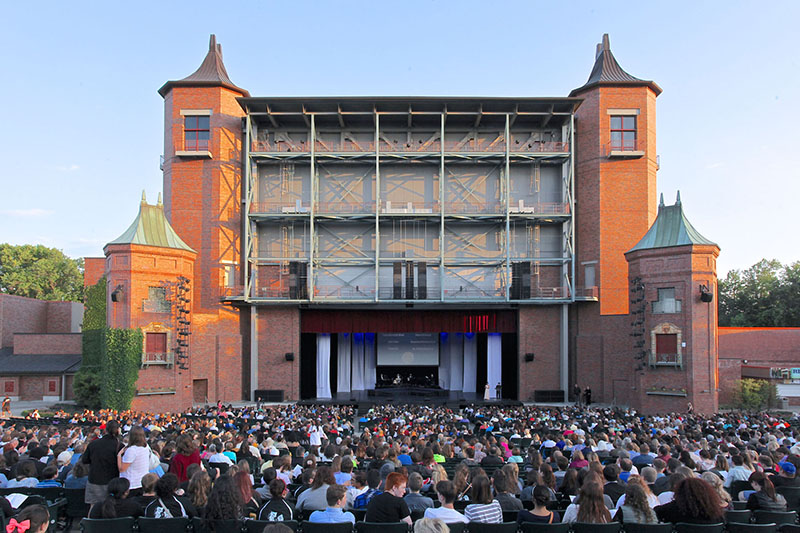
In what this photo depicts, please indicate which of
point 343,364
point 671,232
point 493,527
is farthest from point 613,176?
point 493,527

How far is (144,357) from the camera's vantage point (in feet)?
104

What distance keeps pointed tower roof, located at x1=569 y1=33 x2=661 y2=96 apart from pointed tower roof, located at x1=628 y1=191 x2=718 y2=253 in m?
8.36

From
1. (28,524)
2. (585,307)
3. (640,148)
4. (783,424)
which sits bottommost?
(783,424)

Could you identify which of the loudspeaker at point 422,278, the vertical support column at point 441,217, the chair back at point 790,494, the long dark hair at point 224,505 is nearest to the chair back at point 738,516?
the chair back at point 790,494

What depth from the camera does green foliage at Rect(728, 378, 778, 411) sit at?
107 feet

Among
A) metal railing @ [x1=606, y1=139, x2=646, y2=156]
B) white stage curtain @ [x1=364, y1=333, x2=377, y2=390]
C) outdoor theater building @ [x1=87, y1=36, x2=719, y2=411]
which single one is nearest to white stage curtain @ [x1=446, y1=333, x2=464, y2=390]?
outdoor theater building @ [x1=87, y1=36, x2=719, y2=411]

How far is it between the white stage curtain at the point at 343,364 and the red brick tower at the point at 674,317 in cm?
1834

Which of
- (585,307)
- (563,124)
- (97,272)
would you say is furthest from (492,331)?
(97,272)

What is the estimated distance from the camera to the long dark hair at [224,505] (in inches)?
255

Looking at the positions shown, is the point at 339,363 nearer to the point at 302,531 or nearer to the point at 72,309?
the point at 72,309

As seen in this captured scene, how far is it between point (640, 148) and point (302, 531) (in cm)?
3549

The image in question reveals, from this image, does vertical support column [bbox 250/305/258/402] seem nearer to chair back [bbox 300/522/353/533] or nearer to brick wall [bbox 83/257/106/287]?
brick wall [bbox 83/257/106/287]

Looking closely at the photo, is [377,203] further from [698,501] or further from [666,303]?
[698,501]

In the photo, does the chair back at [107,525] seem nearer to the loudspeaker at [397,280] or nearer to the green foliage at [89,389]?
the green foliage at [89,389]
